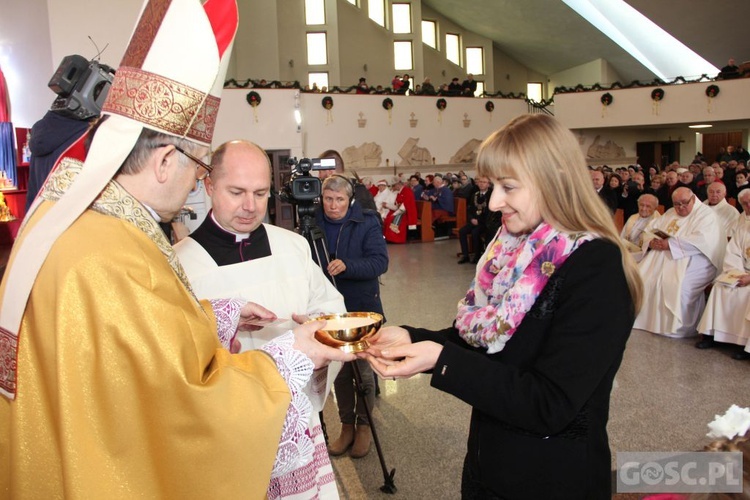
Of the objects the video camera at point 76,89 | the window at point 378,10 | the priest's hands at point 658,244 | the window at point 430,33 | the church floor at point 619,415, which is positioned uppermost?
the window at point 378,10

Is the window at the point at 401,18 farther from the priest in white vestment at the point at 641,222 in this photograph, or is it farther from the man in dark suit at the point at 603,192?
the priest in white vestment at the point at 641,222

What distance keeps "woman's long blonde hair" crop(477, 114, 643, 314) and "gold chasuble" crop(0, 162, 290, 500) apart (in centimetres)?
79

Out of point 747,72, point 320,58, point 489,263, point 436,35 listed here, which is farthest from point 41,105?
point 436,35

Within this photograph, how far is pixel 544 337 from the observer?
4.56 feet

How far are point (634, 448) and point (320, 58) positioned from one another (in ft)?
62.7

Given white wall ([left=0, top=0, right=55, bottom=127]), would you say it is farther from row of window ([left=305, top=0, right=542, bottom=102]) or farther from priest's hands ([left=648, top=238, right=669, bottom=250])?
row of window ([left=305, top=0, right=542, bottom=102])

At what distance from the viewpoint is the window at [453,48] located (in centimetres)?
2248

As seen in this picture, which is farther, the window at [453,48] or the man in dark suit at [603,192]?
the window at [453,48]

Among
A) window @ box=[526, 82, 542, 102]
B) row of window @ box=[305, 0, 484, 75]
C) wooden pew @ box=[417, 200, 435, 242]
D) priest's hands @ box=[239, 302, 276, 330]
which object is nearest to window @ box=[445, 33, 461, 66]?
row of window @ box=[305, 0, 484, 75]

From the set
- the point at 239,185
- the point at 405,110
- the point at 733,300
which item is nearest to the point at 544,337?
the point at 239,185

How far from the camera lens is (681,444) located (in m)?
3.33

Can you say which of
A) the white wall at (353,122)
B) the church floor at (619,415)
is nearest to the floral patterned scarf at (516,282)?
the church floor at (619,415)

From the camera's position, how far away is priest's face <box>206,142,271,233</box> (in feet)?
6.93

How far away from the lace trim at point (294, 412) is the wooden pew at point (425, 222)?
11.7 meters
